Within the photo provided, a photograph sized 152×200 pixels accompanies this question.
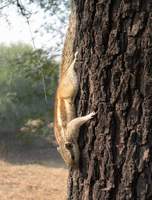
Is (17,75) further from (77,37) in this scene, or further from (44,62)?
(77,37)

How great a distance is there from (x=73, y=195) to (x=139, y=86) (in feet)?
1.51

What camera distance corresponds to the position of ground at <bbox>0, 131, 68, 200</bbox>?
846cm

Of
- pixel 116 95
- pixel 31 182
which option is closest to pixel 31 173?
pixel 31 182

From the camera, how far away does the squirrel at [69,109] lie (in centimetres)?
170

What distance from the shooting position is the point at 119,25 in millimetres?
1544

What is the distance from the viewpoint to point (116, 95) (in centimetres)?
158

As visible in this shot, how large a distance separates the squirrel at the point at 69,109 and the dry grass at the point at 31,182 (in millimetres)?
6342

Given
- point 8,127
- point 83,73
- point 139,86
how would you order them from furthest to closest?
point 8,127 < point 83,73 < point 139,86

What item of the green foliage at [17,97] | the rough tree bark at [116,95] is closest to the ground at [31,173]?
the green foliage at [17,97]

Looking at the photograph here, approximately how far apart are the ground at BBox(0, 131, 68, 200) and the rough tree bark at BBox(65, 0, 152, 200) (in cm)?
646

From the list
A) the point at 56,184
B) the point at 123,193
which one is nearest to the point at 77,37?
the point at 123,193

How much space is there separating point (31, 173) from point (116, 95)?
889 cm

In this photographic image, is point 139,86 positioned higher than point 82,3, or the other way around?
point 82,3

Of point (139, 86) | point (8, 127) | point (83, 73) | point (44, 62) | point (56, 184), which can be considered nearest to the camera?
point (139, 86)
